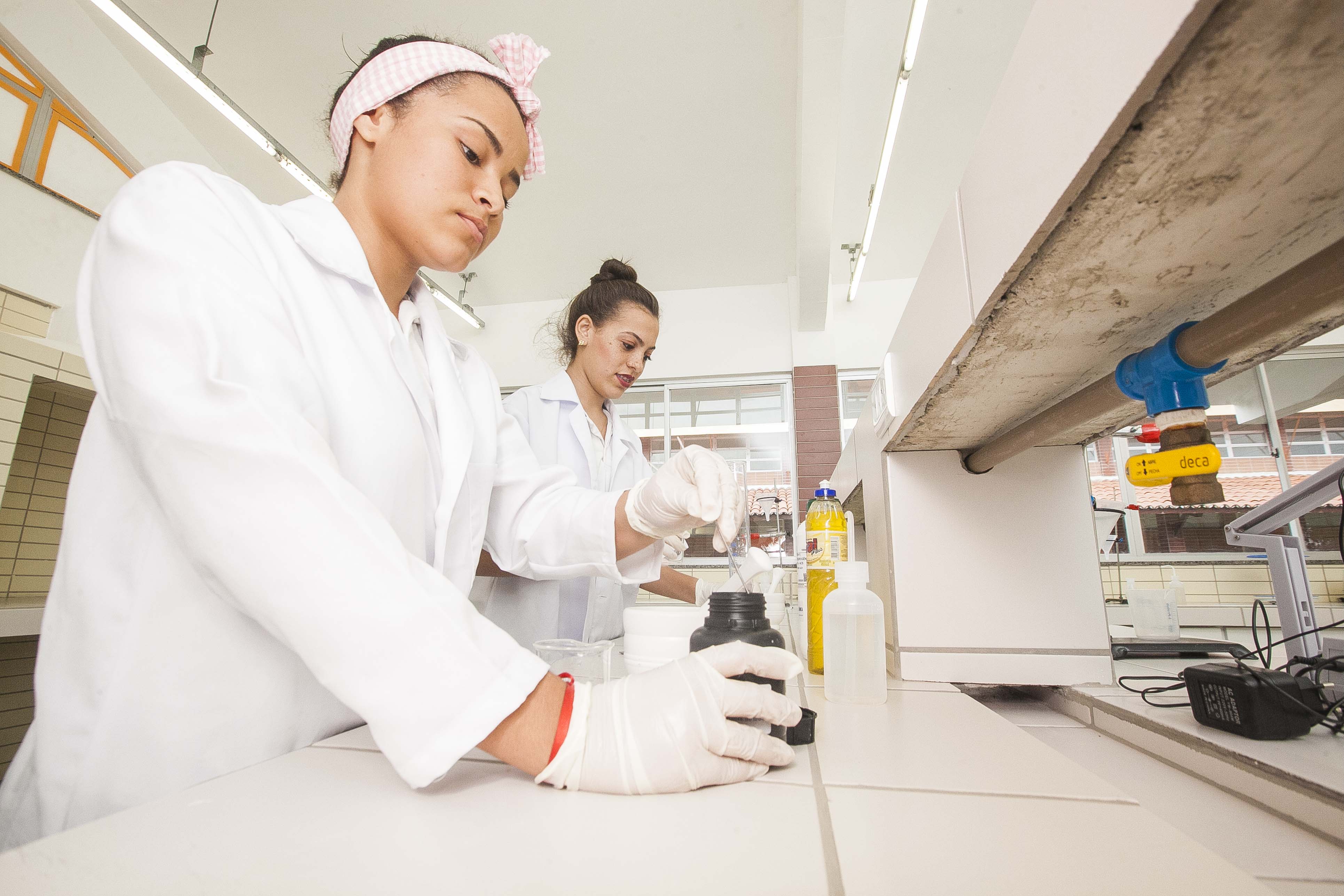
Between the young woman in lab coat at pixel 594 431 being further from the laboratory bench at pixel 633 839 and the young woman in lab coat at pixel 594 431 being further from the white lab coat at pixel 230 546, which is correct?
the laboratory bench at pixel 633 839

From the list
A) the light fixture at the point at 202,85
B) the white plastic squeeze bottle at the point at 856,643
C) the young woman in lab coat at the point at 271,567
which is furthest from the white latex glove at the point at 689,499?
the light fixture at the point at 202,85

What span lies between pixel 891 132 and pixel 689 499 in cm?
304

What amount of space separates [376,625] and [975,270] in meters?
0.64

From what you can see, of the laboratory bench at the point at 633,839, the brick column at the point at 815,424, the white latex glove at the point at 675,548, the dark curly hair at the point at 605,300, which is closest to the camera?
the laboratory bench at the point at 633,839

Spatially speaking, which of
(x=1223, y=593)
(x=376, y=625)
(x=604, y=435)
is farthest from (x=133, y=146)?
(x=1223, y=593)

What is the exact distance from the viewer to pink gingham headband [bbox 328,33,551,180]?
0.95 meters

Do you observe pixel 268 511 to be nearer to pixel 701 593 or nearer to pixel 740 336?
pixel 701 593

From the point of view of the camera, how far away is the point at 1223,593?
162 inches

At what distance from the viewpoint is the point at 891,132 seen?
10.4ft

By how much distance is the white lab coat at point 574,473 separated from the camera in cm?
165

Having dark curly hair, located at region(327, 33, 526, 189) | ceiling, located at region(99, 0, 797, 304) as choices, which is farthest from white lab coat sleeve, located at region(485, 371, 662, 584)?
ceiling, located at region(99, 0, 797, 304)

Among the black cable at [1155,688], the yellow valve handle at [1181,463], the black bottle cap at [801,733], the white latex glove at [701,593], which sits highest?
the yellow valve handle at [1181,463]

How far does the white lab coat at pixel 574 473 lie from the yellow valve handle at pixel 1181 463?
113 cm

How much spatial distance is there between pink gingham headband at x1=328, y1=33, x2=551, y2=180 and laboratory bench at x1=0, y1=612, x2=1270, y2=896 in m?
0.96
